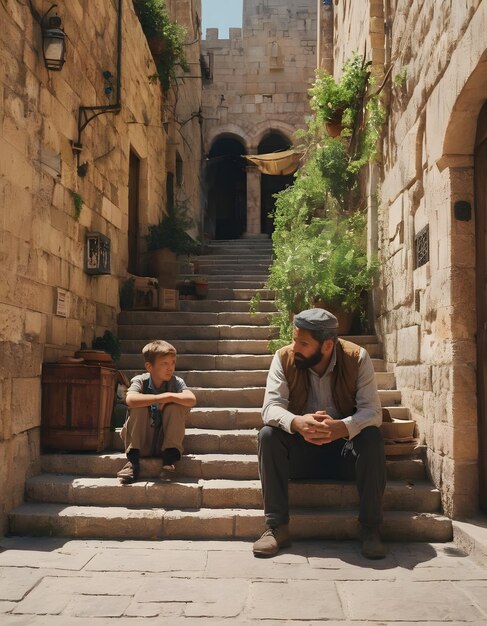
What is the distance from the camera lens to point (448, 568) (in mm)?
3344

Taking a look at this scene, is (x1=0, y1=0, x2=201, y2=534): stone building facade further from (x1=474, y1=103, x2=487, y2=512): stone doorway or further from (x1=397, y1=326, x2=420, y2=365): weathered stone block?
(x1=474, y1=103, x2=487, y2=512): stone doorway

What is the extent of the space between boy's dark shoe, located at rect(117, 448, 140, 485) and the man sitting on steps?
104 cm

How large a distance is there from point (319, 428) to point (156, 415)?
4.49ft

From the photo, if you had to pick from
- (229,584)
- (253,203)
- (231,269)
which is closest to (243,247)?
(231,269)

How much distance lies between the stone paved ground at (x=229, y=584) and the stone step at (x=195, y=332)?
3.42 meters

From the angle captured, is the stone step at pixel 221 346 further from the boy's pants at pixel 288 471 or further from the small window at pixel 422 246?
the boy's pants at pixel 288 471

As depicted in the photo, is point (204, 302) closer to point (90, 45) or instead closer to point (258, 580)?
point (90, 45)

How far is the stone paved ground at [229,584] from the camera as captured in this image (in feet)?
9.01

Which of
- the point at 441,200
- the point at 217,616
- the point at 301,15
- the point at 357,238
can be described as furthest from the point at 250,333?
the point at 301,15

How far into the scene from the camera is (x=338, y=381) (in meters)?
3.90

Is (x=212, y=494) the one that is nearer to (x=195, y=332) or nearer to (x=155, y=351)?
(x=155, y=351)

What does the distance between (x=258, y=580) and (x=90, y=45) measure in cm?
538

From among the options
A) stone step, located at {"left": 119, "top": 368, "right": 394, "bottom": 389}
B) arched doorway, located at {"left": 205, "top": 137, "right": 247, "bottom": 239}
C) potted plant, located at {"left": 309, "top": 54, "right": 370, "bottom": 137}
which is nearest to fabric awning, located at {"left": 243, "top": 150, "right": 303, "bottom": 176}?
arched doorway, located at {"left": 205, "top": 137, "right": 247, "bottom": 239}

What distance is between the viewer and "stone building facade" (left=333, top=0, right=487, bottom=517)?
3.80 meters
